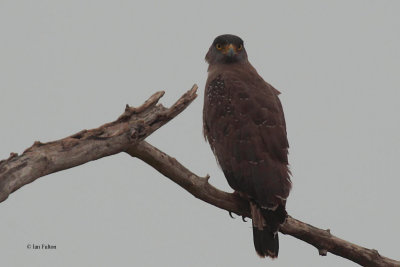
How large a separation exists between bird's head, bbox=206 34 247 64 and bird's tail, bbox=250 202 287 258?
7.23 ft

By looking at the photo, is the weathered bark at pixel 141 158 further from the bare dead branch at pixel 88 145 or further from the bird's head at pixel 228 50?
the bird's head at pixel 228 50

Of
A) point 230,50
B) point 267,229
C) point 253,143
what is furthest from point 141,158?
point 230,50

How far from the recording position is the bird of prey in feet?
20.1

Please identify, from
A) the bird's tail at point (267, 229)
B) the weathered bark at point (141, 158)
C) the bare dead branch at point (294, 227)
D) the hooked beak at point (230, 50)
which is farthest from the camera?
the hooked beak at point (230, 50)

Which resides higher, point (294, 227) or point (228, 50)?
point (228, 50)

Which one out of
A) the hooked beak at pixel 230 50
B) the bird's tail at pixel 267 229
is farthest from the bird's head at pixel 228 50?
the bird's tail at pixel 267 229

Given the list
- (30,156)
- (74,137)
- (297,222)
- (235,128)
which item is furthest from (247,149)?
(30,156)

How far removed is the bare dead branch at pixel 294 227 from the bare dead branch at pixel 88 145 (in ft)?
1.93

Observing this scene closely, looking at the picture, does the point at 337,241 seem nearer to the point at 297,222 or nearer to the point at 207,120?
the point at 297,222

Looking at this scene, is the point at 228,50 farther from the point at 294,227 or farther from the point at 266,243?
the point at 266,243

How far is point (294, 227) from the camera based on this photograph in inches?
245

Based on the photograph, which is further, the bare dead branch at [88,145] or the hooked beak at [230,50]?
the hooked beak at [230,50]

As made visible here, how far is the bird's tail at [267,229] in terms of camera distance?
6.05 metres

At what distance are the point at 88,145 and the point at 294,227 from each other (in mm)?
2295
